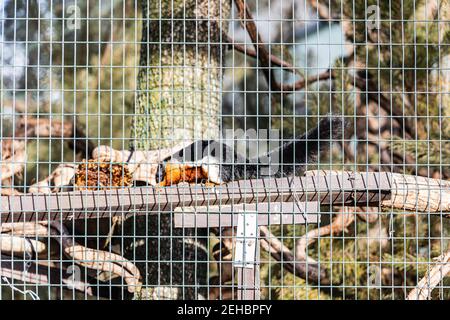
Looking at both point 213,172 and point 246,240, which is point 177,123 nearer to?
point 213,172

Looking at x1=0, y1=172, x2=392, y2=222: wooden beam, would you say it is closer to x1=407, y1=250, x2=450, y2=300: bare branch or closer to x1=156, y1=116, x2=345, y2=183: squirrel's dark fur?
x1=156, y1=116, x2=345, y2=183: squirrel's dark fur

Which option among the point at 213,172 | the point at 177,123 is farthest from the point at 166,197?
the point at 177,123

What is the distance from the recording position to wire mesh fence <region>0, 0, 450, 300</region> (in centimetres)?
284

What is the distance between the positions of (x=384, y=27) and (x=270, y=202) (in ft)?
8.00

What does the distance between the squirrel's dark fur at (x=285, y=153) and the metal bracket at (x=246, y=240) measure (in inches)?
6.9

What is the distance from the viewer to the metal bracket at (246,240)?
9.07 feet

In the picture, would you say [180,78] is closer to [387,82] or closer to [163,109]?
[163,109]

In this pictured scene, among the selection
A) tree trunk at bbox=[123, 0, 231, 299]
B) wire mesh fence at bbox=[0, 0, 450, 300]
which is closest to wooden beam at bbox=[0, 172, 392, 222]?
wire mesh fence at bbox=[0, 0, 450, 300]

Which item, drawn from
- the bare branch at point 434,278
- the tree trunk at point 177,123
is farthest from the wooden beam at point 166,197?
the tree trunk at point 177,123

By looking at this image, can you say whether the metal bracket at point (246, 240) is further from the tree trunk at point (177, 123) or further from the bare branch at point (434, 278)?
the tree trunk at point (177, 123)

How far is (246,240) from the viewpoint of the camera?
2.79m

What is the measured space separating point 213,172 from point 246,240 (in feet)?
1.37

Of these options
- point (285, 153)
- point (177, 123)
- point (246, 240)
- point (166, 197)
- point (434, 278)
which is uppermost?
point (177, 123)
